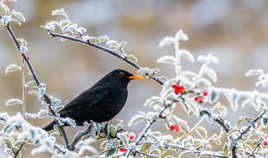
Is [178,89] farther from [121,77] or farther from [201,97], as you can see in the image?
[121,77]

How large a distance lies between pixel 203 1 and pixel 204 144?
8283 mm

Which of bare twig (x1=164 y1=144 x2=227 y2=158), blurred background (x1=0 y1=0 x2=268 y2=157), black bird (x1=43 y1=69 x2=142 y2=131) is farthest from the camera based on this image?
blurred background (x1=0 y1=0 x2=268 y2=157)

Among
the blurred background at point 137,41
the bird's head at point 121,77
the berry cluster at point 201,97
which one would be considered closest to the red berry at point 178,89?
the berry cluster at point 201,97

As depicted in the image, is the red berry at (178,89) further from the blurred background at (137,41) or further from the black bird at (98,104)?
the blurred background at (137,41)

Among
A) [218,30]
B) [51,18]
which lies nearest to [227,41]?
[218,30]

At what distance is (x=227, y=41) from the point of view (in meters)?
9.12

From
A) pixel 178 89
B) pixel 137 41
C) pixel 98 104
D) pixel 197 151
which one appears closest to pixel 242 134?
pixel 197 151

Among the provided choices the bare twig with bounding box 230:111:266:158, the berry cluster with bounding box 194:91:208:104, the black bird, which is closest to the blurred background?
the black bird

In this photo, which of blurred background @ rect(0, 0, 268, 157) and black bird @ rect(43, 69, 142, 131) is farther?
blurred background @ rect(0, 0, 268, 157)

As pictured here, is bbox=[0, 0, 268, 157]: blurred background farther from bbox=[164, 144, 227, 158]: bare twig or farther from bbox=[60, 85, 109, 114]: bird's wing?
bbox=[164, 144, 227, 158]: bare twig

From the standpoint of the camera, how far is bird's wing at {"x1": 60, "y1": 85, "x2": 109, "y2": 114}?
3.55 meters

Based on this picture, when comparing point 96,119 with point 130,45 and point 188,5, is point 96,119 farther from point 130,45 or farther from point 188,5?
point 188,5

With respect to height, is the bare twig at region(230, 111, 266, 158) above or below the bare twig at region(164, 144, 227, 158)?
above

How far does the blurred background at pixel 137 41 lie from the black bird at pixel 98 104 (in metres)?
3.33
